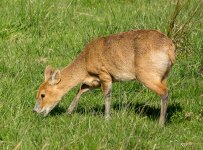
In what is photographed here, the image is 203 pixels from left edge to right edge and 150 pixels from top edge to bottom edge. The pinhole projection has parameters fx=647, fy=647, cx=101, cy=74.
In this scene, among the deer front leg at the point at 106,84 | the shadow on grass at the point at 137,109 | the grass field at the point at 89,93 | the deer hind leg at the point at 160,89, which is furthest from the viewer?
the deer front leg at the point at 106,84

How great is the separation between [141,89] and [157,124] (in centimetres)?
164

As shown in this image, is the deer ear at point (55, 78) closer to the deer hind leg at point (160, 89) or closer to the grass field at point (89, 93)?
the grass field at point (89, 93)

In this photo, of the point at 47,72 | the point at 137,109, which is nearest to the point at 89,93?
the point at 47,72

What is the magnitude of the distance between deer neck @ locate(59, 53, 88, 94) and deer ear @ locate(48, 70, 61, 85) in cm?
8

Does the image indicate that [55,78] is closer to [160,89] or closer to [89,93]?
[89,93]

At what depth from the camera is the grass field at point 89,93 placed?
714 centimetres

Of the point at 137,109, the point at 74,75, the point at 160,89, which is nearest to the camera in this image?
the point at 160,89

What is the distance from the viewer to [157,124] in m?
8.16

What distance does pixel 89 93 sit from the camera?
9.82 m

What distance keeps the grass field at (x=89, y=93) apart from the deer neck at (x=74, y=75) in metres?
0.32

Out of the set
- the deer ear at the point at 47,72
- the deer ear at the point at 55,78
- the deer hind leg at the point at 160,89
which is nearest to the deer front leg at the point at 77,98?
the deer ear at the point at 55,78

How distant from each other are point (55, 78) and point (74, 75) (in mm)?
276

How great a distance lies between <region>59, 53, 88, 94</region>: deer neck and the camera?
923 cm

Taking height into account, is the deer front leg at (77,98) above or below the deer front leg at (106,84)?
below
